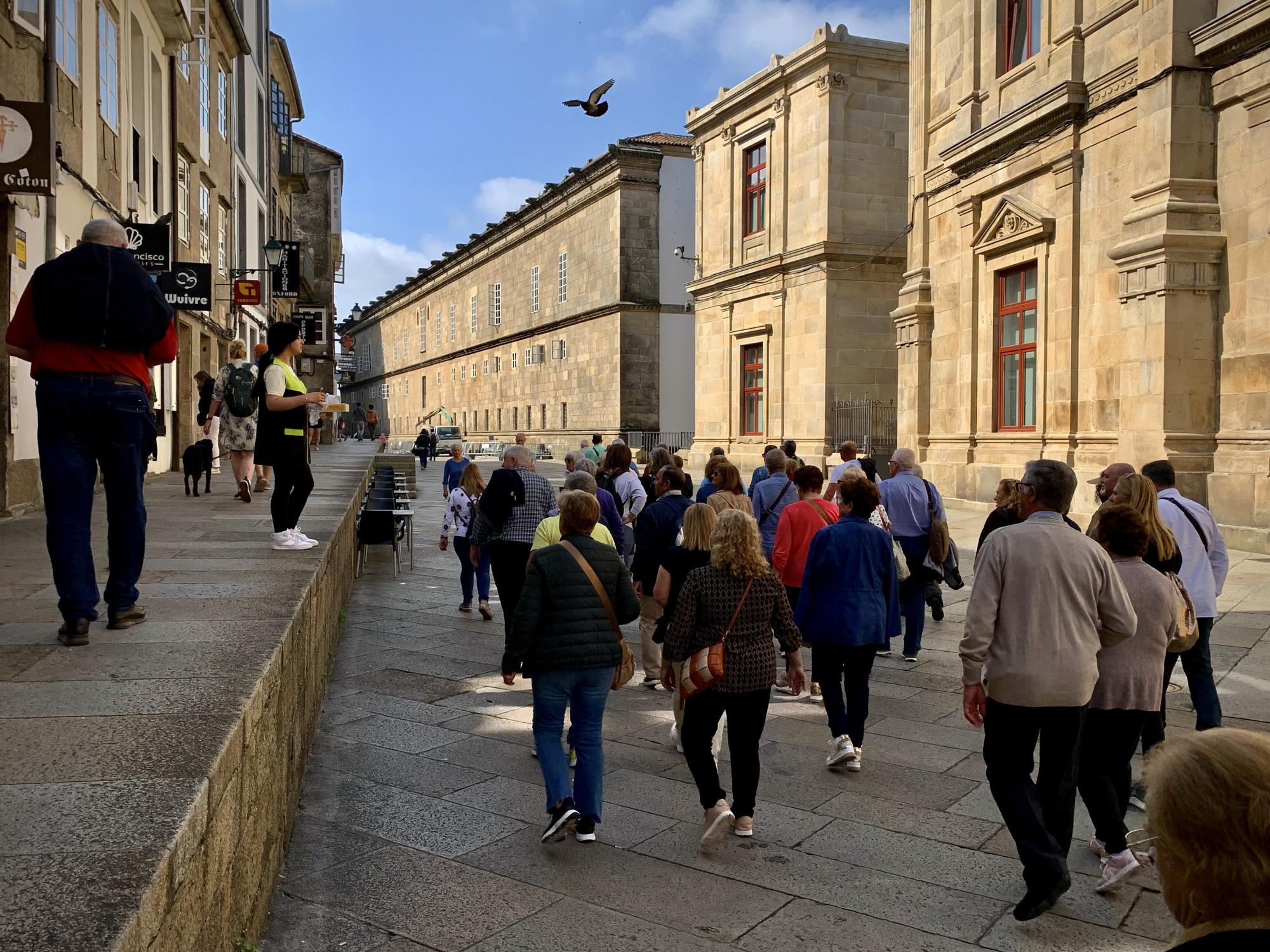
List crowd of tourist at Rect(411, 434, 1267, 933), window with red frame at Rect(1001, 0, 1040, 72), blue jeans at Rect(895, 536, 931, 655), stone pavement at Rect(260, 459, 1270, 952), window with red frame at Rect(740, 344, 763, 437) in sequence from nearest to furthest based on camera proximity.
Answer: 1. stone pavement at Rect(260, 459, 1270, 952)
2. crowd of tourist at Rect(411, 434, 1267, 933)
3. blue jeans at Rect(895, 536, 931, 655)
4. window with red frame at Rect(1001, 0, 1040, 72)
5. window with red frame at Rect(740, 344, 763, 437)

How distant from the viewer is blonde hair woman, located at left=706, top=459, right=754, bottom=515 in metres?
7.31

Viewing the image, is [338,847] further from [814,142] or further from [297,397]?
[814,142]

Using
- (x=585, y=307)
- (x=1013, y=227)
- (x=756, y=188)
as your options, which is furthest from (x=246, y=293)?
(x=585, y=307)

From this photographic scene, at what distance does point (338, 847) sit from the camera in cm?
456

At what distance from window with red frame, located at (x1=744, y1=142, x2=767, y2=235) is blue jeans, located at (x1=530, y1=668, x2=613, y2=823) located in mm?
24537

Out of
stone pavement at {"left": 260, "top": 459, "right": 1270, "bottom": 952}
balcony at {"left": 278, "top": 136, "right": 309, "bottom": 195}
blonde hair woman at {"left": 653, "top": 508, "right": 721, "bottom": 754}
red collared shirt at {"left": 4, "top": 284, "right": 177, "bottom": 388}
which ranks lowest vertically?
Answer: stone pavement at {"left": 260, "top": 459, "right": 1270, "bottom": 952}

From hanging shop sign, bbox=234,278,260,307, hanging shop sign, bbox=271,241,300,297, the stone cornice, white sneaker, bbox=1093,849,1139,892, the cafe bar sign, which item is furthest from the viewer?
hanging shop sign, bbox=271,241,300,297

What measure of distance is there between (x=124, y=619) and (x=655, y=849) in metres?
2.45

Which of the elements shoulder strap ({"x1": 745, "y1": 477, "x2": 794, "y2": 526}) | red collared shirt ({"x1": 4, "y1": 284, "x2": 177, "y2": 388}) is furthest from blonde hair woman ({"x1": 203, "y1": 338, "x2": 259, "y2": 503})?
red collared shirt ({"x1": 4, "y1": 284, "x2": 177, "y2": 388})

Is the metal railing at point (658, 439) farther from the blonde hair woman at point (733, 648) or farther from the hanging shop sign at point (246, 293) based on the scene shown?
the blonde hair woman at point (733, 648)

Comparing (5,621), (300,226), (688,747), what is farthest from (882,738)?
(300,226)

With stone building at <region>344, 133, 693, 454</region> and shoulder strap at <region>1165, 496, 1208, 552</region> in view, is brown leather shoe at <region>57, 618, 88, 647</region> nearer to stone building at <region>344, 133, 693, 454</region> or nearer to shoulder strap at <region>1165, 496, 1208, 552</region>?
shoulder strap at <region>1165, 496, 1208, 552</region>

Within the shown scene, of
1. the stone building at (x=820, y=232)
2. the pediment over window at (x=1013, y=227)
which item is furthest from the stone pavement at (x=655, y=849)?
the stone building at (x=820, y=232)

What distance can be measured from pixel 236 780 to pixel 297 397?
4.13m
